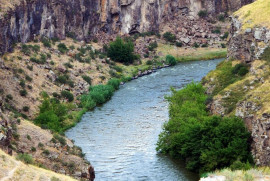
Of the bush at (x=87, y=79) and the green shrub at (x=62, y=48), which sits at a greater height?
the green shrub at (x=62, y=48)

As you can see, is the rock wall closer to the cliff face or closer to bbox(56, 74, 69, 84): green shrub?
bbox(56, 74, 69, 84): green shrub

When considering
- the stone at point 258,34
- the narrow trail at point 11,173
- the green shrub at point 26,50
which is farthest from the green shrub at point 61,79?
the narrow trail at point 11,173

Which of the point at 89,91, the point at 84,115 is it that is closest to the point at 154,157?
the point at 84,115

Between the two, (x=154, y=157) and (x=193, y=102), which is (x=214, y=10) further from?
(x=154, y=157)

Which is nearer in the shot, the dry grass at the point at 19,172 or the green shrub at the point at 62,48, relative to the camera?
the dry grass at the point at 19,172

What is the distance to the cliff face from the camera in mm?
84288

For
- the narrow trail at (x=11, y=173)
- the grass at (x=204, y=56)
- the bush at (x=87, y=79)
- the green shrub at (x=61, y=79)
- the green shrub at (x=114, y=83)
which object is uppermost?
the narrow trail at (x=11, y=173)

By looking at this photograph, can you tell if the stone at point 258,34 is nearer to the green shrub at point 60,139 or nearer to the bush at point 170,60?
the green shrub at point 60,139

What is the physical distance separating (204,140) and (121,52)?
54.0 metres

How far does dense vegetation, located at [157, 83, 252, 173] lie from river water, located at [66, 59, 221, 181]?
55.2 inches

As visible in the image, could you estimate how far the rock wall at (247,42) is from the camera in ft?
208

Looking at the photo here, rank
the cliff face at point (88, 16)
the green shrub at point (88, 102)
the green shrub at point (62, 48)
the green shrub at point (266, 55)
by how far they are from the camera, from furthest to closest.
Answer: the green shrub at point (62, 48) → the cliff face at point (88, 16) → the green shrub at point (88, 102) → the green shrub at point (266, 55)

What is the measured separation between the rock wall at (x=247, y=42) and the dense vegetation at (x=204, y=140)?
950 cm

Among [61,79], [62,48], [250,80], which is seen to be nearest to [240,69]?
[250,80]
